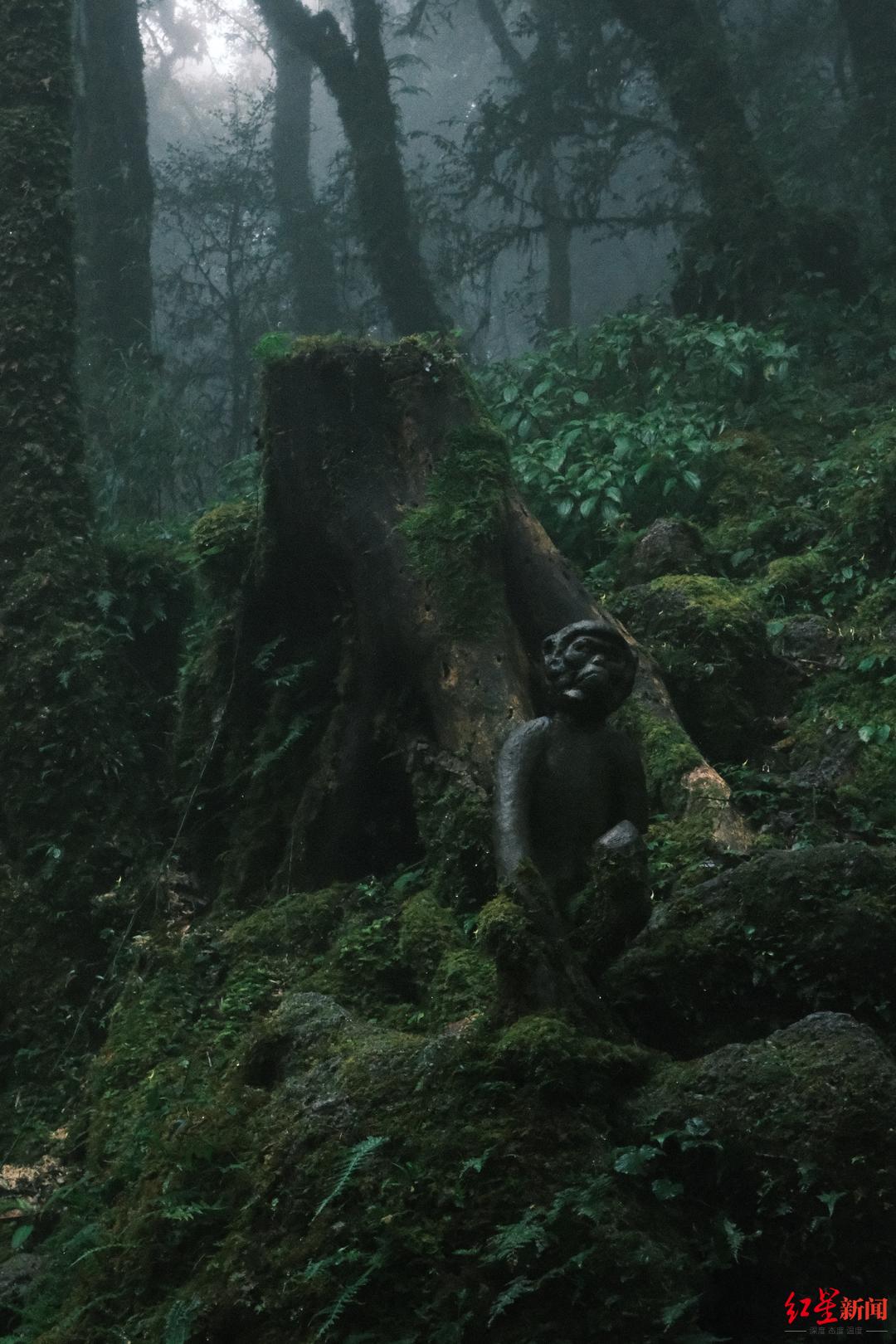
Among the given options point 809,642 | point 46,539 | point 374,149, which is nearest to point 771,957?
point 809,642

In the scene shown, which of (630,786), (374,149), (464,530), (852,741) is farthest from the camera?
(374,149)

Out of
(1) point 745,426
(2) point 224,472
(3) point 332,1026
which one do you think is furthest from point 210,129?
(3) point 332,1026

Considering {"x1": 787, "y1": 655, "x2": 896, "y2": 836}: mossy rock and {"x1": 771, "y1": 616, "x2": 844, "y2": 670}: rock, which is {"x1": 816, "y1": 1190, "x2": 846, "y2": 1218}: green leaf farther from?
{"x1": 771, "y1": 616, "x2": 844, "y2": 670}: rock

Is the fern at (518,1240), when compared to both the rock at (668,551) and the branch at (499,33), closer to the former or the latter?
the rock at (668,551)

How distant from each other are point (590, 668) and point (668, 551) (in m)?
4.48

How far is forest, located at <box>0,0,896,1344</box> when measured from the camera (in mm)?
3557

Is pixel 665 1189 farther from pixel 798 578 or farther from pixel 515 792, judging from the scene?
pixel 798 578

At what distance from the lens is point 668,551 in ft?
31.0

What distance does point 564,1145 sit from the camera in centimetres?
365

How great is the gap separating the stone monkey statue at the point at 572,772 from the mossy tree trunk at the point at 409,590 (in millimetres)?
1202

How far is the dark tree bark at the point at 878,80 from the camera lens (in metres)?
16.8

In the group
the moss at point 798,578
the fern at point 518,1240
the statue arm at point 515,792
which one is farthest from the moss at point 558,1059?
the moss at point 798,578

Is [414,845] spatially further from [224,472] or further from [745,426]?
[224,472]

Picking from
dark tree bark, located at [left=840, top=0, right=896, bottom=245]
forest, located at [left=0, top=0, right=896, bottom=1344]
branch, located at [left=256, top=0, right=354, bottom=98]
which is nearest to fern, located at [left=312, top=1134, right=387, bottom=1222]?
forest, located at [left=0, top=0, right=896, bottom=1344]
